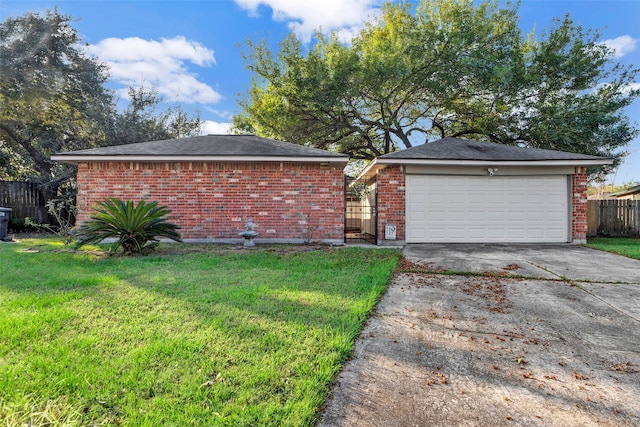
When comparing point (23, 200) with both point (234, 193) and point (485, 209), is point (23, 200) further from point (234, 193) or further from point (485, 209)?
point (485, 209)

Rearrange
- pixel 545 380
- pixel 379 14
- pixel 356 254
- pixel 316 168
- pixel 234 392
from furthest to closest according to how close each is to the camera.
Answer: pixel 379 14
pixel 316 168
pixel 356 254
pixel 545 380
pixel 234 392

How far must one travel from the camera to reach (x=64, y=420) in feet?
5.32

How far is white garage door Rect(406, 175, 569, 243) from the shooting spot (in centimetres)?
917

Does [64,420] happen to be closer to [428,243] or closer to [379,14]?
[428,243]

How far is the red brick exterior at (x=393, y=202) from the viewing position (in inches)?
358

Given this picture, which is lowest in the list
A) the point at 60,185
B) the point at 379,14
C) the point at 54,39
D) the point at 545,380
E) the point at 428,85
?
the point at 545,380

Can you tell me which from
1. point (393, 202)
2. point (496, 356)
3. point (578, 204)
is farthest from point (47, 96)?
point (578, 204)

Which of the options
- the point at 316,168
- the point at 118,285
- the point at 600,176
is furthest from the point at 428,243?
the point at 600,176

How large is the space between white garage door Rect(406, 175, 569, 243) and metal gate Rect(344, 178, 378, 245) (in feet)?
4.21

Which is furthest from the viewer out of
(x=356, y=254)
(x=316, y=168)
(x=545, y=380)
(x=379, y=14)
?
(x=379, y=14)

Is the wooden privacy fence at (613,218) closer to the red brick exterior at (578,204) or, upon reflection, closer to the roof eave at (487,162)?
the red brick exterior at (578,204)

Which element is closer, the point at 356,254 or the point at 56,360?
the point at 56,360

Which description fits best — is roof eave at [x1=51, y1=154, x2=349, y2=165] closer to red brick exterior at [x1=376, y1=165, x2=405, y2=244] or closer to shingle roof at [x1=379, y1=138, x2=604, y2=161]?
red brick exterior at [x1=376, y1=165, x2=405, y2=244]

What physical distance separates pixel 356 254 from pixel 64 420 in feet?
18.9
